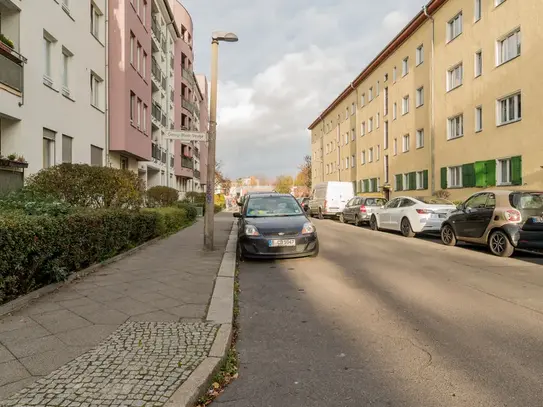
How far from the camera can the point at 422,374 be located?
132 inches

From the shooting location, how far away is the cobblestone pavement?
273 centimetres

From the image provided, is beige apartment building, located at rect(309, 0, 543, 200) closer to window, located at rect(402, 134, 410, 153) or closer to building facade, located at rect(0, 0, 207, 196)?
window, located at rect(402, 134, 410, 153)

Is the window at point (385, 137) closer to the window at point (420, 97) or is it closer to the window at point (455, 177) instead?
A: the window at point (420, 97)

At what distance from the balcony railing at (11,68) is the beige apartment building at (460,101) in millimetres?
18440

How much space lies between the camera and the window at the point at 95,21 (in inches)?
688

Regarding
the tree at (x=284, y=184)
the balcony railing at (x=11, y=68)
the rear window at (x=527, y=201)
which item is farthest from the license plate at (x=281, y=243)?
the tree at (x=284, y=184)

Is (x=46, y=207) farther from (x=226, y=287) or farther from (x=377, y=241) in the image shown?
(x=377, y=241)

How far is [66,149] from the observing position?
14578 millimetres

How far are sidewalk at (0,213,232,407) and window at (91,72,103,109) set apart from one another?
1287cm

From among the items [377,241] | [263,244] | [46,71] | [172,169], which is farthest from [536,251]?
[172,169]

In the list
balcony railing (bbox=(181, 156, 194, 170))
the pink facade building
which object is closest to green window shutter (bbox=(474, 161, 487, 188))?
the pink facade building

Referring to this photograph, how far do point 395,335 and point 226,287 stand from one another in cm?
259

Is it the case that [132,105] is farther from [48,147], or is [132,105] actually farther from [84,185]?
[84,185]

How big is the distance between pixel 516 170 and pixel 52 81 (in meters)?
18.4
